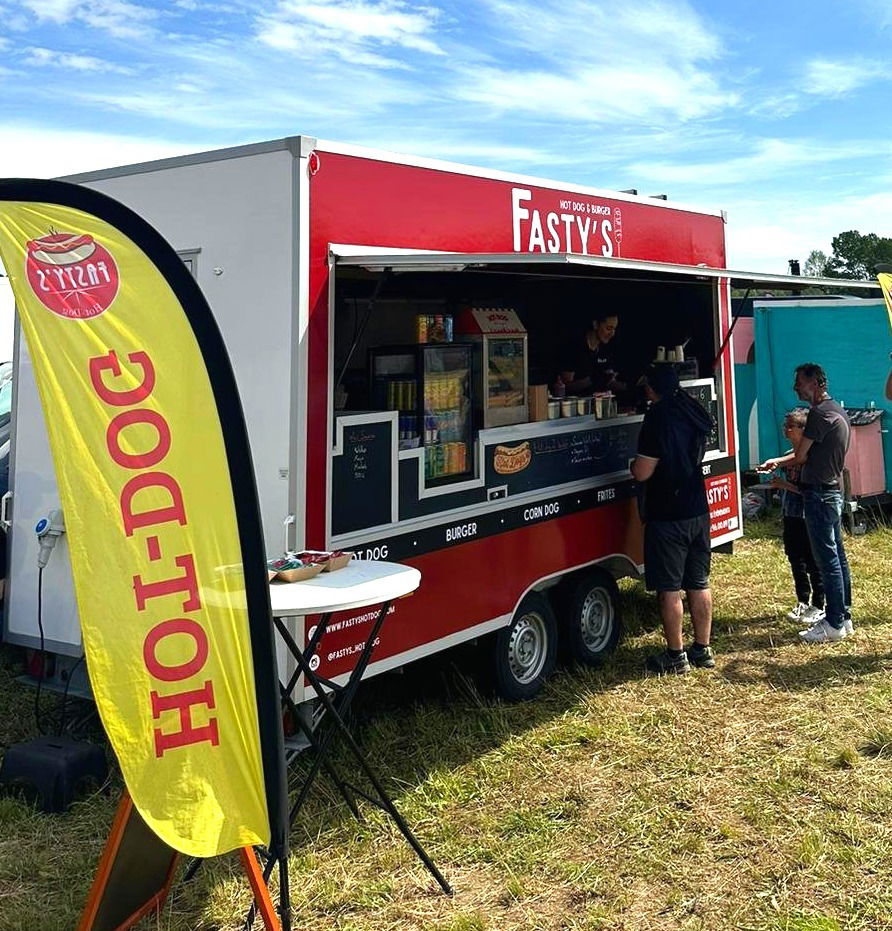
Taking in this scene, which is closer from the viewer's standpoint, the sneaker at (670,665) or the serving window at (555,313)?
the serving window at (555,313)

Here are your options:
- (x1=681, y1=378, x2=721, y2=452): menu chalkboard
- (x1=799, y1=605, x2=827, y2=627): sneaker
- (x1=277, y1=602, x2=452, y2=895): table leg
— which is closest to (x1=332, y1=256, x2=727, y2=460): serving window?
(x1=681, y1=378, x2=721, y2=452): menu chalkboard

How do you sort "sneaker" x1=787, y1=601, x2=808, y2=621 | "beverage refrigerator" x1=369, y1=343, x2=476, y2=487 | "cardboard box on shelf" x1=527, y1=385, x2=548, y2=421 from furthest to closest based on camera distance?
1. "sneaker" x1=787, y1=601, x2=808, y2=621
2. "cardboard box on shelf" x1=527, y1=385, x2=548, y2=421
3. "beverage refrigerator" x1=369, y1=343, x2=476, y2=487

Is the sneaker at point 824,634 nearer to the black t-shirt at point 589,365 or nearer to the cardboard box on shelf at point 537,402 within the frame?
the black t-shirt at point 589,365

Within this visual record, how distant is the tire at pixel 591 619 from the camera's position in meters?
5.68

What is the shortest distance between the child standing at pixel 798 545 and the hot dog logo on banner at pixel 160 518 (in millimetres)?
4527

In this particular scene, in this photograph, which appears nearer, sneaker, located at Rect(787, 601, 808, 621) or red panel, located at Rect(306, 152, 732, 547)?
red panel, located at Rect(306, 152, 732, 547)

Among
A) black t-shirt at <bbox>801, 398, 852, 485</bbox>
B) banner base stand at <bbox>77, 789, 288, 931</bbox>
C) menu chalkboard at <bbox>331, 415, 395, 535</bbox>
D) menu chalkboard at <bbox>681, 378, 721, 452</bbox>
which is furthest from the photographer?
menu chalkboard at <bbox>681, 378, 721, 452</bbox>

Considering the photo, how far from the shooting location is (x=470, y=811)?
4.12 m

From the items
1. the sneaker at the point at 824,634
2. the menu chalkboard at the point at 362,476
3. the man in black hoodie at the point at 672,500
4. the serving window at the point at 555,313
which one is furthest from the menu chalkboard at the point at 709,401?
the menu chalkboard at the point at 362,476

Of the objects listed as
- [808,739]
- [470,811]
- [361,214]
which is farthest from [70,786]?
[808,739]

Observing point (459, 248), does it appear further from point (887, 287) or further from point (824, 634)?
point (824, 634)

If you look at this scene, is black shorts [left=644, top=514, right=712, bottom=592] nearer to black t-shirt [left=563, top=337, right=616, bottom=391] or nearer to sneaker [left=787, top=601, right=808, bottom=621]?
sneaker [left=787, top=601, right=808, bottom=621]

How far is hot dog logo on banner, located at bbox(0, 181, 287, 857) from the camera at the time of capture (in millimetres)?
2523

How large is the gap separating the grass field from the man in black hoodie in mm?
366
